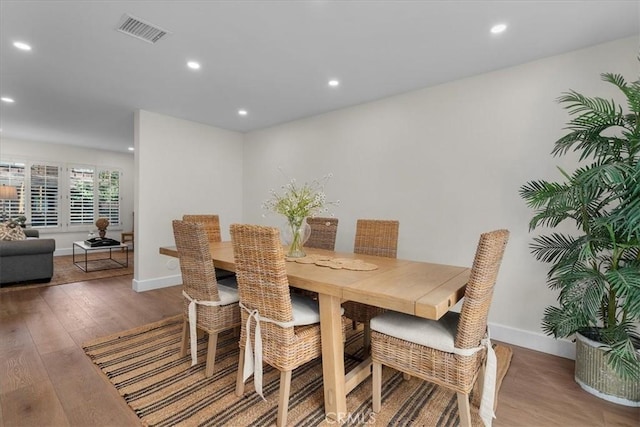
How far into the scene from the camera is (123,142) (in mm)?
6301

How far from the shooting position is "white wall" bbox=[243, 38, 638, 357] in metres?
2.52

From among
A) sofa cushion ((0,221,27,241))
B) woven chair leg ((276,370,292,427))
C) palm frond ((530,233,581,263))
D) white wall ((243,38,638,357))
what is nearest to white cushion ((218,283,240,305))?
woven chair leg ((276,370,292,427))

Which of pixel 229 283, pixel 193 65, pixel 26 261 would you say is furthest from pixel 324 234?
pixel 26 261

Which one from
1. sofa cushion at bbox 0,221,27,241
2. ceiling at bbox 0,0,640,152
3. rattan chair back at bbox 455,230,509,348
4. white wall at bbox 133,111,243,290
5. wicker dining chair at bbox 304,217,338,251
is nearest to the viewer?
rattan chair back at bbox 455,230,509,348

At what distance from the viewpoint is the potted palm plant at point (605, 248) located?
1.65m

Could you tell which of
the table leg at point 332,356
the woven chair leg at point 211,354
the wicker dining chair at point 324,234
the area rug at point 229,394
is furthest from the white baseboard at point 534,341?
the woven chair leg at point 211,354

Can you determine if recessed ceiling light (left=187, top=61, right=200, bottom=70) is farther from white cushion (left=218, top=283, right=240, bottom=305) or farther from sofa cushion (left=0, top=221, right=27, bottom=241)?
sofa cushion (left=0, top=221, right=27, bottom=241)

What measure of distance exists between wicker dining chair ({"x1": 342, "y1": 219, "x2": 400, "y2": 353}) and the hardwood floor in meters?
1.03

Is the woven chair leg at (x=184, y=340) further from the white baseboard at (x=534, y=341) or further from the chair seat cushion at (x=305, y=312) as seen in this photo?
the white baseboard at (x=534, y=341)

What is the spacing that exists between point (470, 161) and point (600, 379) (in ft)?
6.15

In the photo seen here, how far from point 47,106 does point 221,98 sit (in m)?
2.48

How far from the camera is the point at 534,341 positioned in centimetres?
260

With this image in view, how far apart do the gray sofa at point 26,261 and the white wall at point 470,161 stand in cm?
417

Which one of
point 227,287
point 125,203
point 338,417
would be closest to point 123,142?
point 125,203
